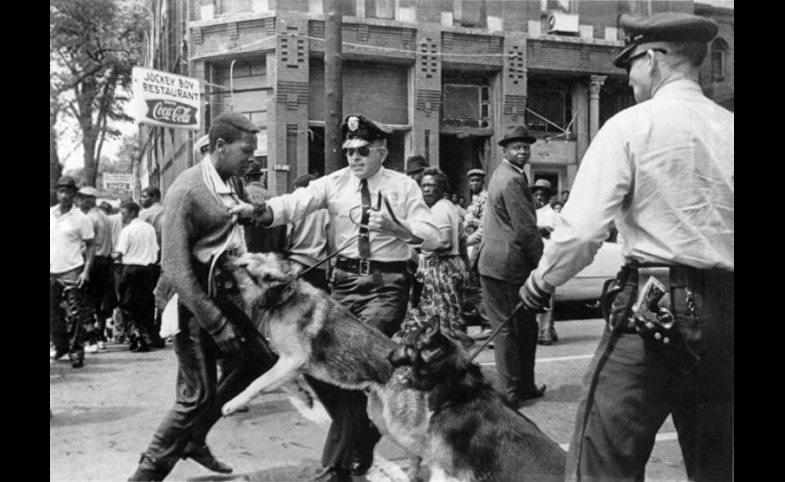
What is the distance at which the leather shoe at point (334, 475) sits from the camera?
3.50 m

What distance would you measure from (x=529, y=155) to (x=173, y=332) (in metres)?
2.04

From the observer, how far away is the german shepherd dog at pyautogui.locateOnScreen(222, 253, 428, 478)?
3.40 meters

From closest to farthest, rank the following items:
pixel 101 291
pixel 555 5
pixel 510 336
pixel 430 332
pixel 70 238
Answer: pixel 430 332, pixel 555 5, pixel 510 336, pixel 70 238, pixel 101 291

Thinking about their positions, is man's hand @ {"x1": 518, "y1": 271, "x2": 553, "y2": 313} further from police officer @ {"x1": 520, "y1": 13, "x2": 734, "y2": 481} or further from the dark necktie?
the dark necktie

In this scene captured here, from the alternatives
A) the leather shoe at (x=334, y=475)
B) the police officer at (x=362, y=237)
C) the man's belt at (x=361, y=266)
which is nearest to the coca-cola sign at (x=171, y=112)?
the police officer at (x=362, y=237)

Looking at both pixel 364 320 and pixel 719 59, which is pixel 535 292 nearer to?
pixel 364 320

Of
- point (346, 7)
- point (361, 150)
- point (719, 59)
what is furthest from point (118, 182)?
point (719, 59)

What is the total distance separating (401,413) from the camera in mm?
3400

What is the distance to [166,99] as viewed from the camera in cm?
357

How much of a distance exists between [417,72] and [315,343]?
1.50 m

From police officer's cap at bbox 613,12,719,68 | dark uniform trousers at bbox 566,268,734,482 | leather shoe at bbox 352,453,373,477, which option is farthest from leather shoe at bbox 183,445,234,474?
police officer's cap at bbox 613,12,719,68

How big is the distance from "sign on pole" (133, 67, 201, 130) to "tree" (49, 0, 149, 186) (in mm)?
235

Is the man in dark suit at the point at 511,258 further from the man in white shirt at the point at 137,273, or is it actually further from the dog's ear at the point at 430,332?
the man in white shirt at the point at 137,273
